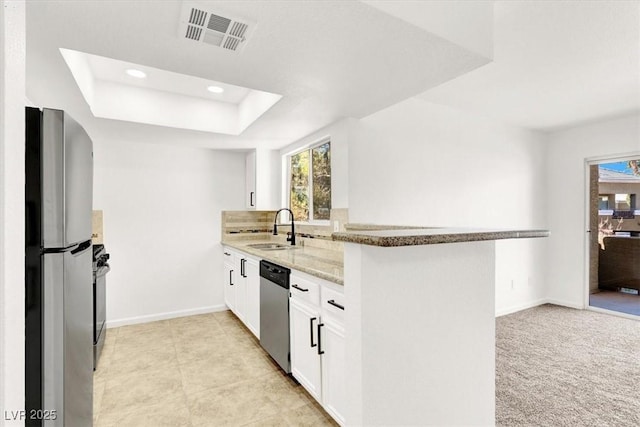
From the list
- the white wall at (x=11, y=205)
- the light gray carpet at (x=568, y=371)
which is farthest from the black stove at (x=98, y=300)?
the light gray carpet at (x=568, y=371)

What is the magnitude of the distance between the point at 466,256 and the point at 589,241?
4056 mm

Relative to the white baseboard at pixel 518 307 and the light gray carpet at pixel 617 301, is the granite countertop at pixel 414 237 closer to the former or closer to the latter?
the white baseboard at pixel 518 307

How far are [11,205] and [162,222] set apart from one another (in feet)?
11.4

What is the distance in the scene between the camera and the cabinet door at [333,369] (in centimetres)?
174

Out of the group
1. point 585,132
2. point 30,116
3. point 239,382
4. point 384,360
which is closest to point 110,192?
point 239,382

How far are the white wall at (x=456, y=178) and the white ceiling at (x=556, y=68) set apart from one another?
0.30 m

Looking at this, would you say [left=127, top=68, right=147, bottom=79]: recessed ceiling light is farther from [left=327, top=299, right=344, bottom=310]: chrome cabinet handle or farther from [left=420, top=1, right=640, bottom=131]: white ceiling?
[left=420, top=1, right=640, bottom=131]: white ceiling

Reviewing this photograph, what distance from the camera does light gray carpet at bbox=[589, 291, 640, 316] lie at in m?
3.97

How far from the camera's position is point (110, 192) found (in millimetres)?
3641

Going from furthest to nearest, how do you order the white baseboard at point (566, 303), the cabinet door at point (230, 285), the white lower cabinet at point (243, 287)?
the white baseboard at point (566, 303), the cabinet door at point (230, 285), the white lower cabinet at point (243, 287)

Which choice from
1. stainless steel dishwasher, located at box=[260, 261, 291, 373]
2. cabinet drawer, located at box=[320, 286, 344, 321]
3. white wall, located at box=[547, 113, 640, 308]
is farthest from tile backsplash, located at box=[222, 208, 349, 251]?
white wall, located at box=[547, 113, 640, 308]

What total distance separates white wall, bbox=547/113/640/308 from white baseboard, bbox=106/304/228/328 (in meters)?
4.79

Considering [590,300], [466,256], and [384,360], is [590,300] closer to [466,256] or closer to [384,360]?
[466,256]

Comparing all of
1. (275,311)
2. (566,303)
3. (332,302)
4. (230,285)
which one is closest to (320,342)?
(332,302)
